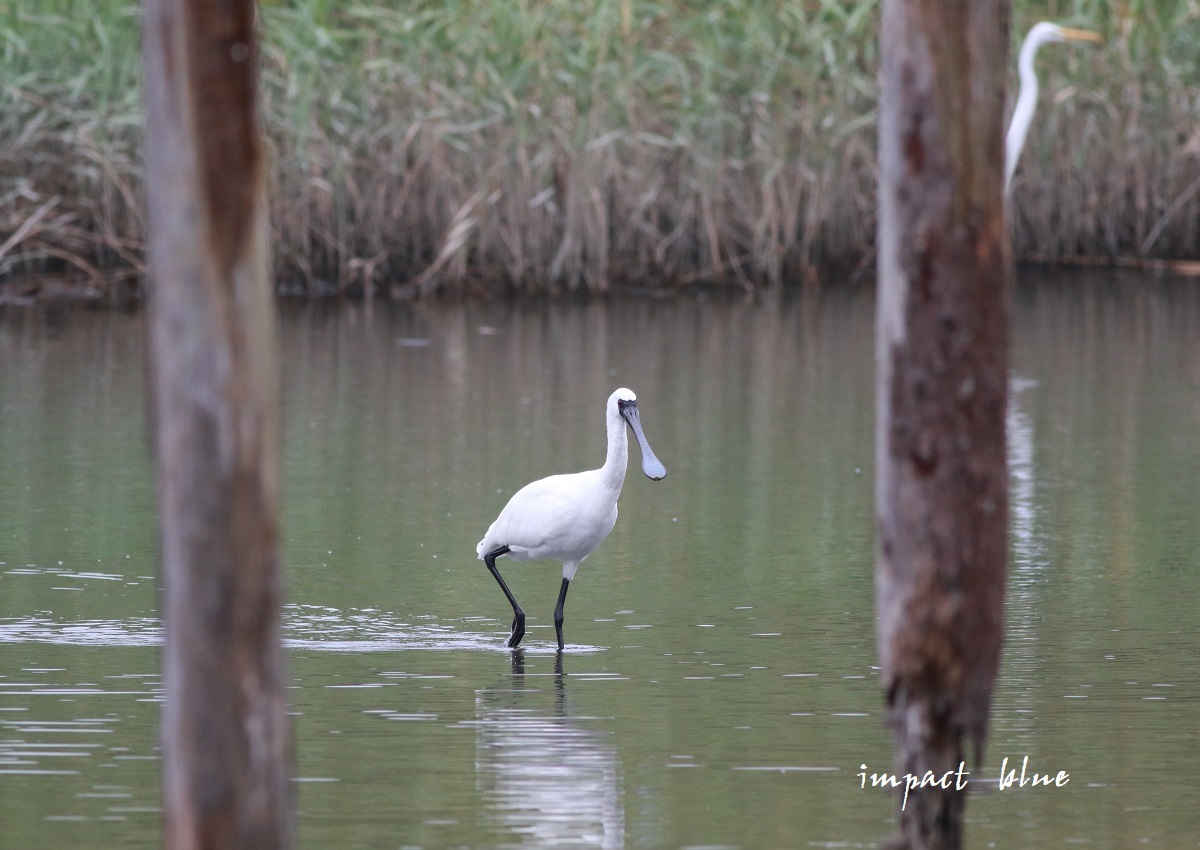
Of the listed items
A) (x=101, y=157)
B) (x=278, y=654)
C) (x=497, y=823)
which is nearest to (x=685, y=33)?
(x=101, y=157)

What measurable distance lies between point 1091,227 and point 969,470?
1638 centimetres

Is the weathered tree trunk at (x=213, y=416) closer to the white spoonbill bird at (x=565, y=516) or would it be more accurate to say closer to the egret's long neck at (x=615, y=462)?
the white spoonbill bird at (x=565, y=516)

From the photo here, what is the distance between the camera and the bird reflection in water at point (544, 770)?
558cm

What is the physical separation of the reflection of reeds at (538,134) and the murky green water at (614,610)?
8.11 ft

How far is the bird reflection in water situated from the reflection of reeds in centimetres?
1097

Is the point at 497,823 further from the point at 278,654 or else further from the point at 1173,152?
the point at 1173,152

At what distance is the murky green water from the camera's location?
228 inches

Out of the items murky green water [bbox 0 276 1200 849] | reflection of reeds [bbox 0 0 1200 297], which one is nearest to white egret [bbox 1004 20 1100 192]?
murky green water [bbox 0 276 1200 849]

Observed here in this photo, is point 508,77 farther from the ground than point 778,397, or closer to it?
farther from the ground

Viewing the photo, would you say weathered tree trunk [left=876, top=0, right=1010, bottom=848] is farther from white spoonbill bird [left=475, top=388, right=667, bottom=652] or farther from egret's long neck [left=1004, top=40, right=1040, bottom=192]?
egret's long neck [left=1004, top=40, right=1040, bottom=192]

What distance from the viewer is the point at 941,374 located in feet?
14.4

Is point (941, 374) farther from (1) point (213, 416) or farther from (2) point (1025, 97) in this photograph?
(2) point (1025, 97)

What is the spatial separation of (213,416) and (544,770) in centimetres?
274

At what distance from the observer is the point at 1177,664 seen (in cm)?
725
